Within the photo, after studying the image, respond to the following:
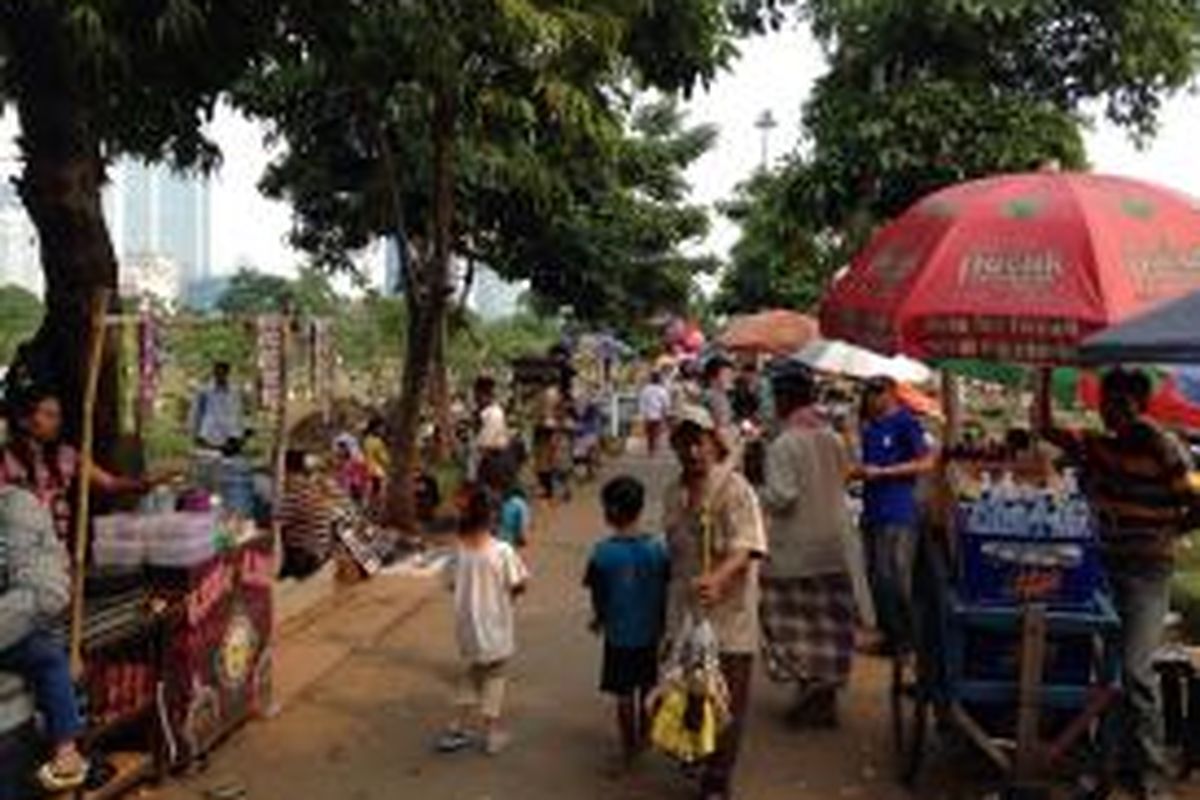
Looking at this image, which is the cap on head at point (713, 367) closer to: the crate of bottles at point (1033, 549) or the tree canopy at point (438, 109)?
the tree canopy at point (438, 109)

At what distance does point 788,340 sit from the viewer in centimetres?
2302

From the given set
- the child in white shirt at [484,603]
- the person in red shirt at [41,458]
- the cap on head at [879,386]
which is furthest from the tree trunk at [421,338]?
the person in red shirt at [41,458]

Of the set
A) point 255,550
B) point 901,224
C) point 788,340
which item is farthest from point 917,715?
point 788,340

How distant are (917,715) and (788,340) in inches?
576

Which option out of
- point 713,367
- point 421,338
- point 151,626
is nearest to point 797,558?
point 151,626

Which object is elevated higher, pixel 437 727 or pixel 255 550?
pixel 255 550

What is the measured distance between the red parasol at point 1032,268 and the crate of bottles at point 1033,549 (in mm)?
626

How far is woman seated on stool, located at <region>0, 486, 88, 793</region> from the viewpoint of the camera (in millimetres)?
6824

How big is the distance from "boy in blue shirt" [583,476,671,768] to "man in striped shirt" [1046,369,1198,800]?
2004 millimetres

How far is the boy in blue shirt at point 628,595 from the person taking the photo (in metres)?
8.59

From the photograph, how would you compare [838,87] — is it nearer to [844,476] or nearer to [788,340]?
[788,340]

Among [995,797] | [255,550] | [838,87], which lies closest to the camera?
[995,797]

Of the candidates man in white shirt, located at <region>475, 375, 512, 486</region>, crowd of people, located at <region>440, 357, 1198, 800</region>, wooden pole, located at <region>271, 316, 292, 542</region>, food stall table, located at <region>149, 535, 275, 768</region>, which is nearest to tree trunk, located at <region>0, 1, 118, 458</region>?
wooden pole, located at <region>271, 316, 292, 542</region>

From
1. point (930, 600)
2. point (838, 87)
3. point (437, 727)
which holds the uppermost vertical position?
point (838, 87)
